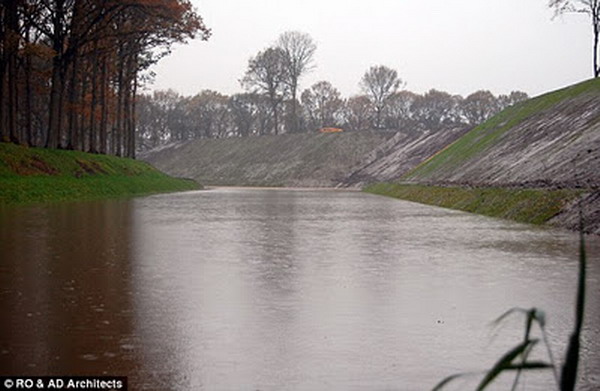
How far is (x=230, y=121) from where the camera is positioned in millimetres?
139000

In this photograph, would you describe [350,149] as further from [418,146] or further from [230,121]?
[230,121]

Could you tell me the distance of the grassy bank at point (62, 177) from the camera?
25406 millimetres

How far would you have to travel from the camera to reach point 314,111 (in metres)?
131

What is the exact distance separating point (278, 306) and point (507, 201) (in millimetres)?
15684

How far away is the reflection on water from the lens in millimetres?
4426

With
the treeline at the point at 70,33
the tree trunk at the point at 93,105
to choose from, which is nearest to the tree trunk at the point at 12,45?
the treeline at the point at 70,33

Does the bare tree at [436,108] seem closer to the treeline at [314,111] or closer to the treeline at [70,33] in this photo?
the treeline at [314,111]

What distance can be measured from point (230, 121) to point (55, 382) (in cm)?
13689

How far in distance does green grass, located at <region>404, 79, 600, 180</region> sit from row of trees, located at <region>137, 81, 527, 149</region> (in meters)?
77.1

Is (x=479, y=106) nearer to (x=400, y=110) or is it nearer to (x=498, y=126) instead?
(x=400, y=110)

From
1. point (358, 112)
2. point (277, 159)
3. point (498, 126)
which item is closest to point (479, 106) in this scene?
point (358, 112)

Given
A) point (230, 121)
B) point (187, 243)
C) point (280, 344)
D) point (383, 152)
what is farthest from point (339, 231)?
point (230, 121)

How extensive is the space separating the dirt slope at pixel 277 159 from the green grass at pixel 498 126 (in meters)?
28.8

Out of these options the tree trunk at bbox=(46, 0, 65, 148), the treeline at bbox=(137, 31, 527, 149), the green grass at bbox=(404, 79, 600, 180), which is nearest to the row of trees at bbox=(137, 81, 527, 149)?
the treeline at bbox=(137, 31, 527, 149)
